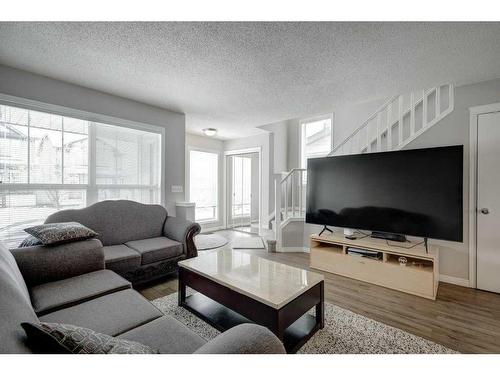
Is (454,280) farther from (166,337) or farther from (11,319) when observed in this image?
(11,319)

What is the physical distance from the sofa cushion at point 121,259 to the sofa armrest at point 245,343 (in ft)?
6.16

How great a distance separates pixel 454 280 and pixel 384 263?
3.03 feet

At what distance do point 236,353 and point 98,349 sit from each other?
0.45m

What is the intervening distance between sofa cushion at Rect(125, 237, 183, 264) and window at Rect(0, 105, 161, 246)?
0.88 meters

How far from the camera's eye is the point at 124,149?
323 cm

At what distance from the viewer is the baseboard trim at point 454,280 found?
103 inches

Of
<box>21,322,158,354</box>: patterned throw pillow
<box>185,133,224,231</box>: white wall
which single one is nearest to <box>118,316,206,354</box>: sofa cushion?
<box>21,322,158,354</box>: patterned throw pillow

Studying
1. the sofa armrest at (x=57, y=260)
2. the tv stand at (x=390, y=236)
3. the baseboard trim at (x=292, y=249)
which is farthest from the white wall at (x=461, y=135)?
Answer: the sofa armrest at (x=57, y=260)

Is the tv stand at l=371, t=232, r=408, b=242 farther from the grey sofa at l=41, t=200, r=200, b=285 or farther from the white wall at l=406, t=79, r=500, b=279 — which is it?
the grey sofa at l=41, t=200, r=200, b=285

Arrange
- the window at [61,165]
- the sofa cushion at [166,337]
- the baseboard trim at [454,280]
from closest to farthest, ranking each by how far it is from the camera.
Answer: the sofa cushion at [166,337] < the window at [61,165] < the baseboard trim at [454,280]

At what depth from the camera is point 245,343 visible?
74 cm

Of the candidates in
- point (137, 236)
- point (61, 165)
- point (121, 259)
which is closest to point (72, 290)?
point (121, 259)

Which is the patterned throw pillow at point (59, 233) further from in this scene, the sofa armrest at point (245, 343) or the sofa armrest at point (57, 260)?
the sofa armrest at point (245, 343)
